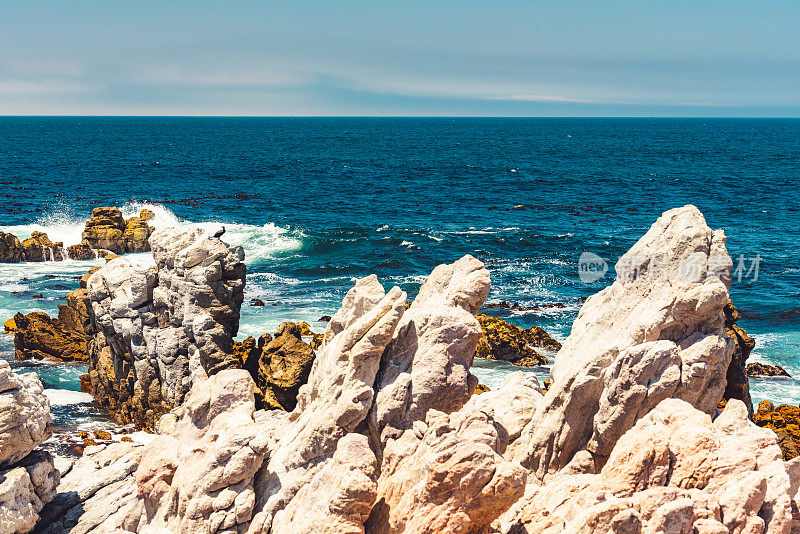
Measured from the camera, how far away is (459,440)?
1241 centimetres

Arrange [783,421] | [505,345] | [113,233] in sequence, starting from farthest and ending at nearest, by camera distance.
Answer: [113,233]
[505,345]
[783,421]

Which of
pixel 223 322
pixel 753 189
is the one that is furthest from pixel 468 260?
pixel 753 189

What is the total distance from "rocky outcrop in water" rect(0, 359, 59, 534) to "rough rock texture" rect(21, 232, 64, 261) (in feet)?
158

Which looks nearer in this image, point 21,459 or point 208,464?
point 208,464

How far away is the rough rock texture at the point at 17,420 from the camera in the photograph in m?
14.9

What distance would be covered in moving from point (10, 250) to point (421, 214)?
48.6 meters

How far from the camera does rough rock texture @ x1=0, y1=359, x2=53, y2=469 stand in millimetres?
14859

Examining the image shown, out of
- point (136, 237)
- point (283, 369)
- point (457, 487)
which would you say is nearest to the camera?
point (457, 487)

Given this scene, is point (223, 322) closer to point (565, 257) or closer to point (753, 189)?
point (565, 257)

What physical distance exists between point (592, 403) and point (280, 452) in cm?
707

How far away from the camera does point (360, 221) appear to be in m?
84.3

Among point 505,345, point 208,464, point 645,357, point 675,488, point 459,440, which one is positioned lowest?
point 505,345

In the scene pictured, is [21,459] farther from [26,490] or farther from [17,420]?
[17,420]

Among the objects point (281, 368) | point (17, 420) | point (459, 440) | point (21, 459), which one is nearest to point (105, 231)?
point (281, 368)
